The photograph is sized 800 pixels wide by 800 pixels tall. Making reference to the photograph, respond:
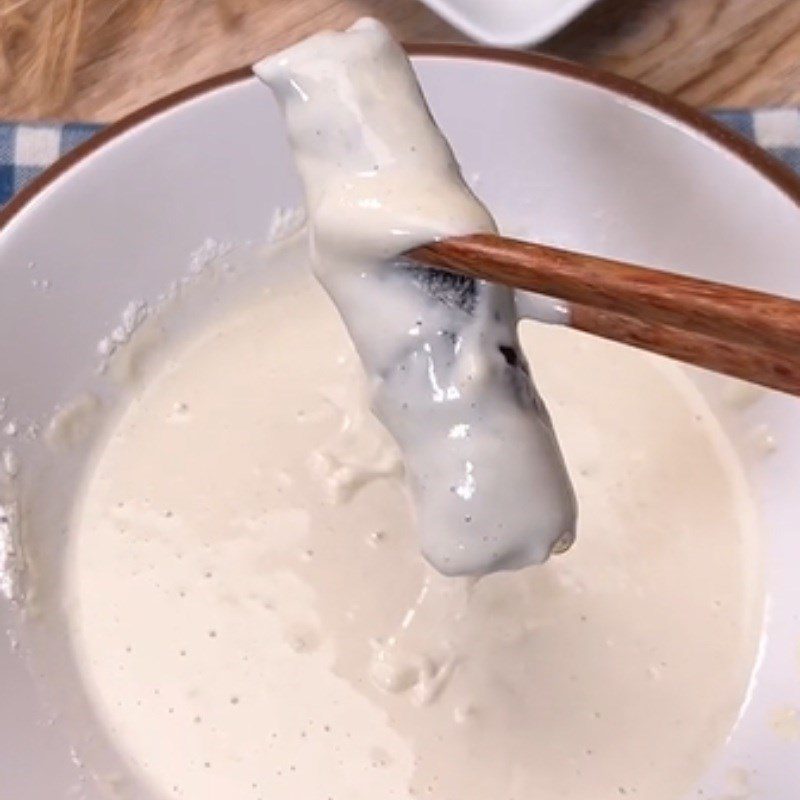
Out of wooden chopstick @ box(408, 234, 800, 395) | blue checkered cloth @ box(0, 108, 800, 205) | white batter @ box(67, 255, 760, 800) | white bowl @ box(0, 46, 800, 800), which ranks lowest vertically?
white batter @ box(67, 255, 760, 800)

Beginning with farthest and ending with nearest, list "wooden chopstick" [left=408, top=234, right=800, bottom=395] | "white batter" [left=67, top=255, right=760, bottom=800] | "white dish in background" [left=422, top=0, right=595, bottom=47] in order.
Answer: "white dish in background" [left=422, top=0, right=595, bottom=47], "white batter" [left=67, top=255, right=760, bottom=800], "wooden chopstick" [left=408, top=234, right=800, bottom=395]

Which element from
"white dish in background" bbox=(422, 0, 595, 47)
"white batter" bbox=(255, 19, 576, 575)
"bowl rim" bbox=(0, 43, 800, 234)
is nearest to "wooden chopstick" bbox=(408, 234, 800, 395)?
"white batter" bbox=(255, 19, 576, 575)

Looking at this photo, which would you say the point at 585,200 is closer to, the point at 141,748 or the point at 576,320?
the point at 576,320

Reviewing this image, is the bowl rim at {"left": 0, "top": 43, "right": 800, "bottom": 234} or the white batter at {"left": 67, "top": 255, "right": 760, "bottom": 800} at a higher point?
the bowl rim at {"left": 0, "top": 43, "right": 800, "bottom": 234}

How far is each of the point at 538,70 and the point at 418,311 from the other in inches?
15.4

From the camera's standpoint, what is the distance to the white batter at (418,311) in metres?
0.93

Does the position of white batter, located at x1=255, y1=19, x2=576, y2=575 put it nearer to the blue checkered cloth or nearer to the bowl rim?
the bowl rim

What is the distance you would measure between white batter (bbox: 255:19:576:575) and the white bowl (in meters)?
0.30

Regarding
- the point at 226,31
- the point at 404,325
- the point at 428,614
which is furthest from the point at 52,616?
the point at 226,31

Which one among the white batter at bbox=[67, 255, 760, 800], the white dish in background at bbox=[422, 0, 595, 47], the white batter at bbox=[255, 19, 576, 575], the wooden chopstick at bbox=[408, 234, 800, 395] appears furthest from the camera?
the white dish in background at bbox=[422, 0, 595, 47]

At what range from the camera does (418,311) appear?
93 centimetres

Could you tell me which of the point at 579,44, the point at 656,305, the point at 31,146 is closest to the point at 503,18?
the point at 579,44

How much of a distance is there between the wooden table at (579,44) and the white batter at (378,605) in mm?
264

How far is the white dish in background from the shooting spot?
1305 mm
